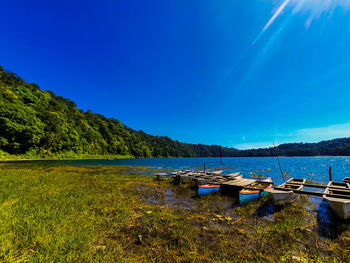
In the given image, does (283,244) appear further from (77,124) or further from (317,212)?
(77,124)

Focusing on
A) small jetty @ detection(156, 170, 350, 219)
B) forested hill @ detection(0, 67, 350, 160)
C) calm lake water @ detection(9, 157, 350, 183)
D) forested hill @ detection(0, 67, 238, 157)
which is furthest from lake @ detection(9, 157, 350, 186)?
forested hill @ detection(0, 67, 238, 157)

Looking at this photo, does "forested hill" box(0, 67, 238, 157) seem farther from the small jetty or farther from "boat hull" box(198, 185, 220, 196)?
"boat hull" box(198, 185, 220, 196)

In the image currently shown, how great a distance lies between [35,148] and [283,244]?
284ft

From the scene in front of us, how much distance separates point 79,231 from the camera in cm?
527

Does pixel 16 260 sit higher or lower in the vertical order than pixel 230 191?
higher

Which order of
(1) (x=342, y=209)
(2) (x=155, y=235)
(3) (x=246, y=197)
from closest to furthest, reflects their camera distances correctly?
(2) (x=155, y=235)
(1) (x=342, y=209)
(3) (x=246, y=197)

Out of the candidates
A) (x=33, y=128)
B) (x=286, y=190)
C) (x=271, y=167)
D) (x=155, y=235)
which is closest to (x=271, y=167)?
(x=271, y=167)

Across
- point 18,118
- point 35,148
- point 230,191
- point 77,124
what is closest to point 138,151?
point 77,124

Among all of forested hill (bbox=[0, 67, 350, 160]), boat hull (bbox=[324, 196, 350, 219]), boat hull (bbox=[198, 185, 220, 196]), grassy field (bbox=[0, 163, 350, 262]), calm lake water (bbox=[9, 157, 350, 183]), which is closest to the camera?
grassy field (bbox=[0, 163, 350, 262])

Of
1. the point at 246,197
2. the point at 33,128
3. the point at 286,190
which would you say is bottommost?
the point at 246,197

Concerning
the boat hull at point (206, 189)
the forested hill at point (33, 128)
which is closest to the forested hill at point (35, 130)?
the forested hill at point (33, 128)

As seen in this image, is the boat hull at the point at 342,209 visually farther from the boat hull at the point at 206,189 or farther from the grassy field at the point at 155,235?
the boat hull at the point at 206,189

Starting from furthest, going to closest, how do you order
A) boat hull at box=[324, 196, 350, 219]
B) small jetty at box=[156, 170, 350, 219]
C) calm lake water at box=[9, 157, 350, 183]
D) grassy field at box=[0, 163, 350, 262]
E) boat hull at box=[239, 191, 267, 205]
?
calm lake water at box=[9, 157, 350, 183] → boat hull at box=[239, 191, 267, 205] → small jetty at box=[156, 170, 350, 219] → boat hull at box=[324, 196, 350, 219] → grassy field at box=[0, 163, 350, 262]

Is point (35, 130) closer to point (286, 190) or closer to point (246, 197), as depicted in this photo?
point (246, 197)
